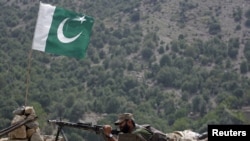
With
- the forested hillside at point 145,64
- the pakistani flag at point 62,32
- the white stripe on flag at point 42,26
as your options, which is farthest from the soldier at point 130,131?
the forested hillside at point 145,64

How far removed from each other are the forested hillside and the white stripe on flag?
94.7 metres

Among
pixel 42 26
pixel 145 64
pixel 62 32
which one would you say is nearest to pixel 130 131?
pixel 62 32

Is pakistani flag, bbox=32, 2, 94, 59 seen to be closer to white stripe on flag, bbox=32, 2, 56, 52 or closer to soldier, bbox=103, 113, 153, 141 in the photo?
white stripe on flag, bbox=32, 2, 56, 52

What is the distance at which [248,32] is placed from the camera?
546ft

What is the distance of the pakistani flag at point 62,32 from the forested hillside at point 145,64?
94.7m

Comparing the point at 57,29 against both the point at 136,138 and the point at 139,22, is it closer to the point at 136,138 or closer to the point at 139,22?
the point at 136,138

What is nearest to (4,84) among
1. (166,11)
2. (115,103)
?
(115,103)

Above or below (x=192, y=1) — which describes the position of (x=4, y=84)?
below

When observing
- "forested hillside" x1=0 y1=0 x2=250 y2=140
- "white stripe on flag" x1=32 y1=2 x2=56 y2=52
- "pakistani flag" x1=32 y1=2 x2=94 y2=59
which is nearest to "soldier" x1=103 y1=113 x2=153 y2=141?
"pakistani flag" x1=32 y1=2 x2=94 y2=59

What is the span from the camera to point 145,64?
16262 cm

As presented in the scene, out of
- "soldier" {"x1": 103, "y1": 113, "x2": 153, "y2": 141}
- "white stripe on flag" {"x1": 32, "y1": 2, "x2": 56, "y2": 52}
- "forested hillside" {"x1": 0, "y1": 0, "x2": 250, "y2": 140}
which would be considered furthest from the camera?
"forested hillside" {"x1": 0, "y1": 0, "x2": 250, "y2": 140}

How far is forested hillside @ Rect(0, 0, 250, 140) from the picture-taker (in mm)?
130875

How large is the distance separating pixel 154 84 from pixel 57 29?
137017mm

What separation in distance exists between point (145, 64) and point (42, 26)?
143344 millimetres
